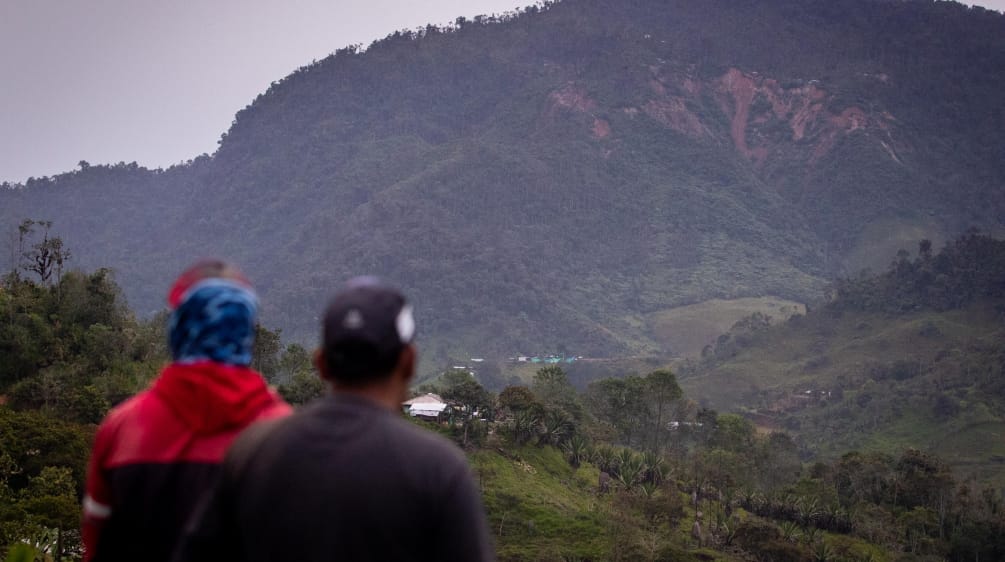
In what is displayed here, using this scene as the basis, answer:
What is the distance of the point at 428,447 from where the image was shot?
2.17 meters

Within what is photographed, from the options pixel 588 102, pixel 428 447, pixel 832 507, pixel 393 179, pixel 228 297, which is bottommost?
pixel 832 507

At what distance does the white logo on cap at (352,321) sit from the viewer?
224 cm

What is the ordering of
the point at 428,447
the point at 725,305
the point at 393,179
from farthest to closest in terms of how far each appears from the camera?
1. the point at 393,179
2. the point at 725,305
3. the point at 428,447

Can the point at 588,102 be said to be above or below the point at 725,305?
above

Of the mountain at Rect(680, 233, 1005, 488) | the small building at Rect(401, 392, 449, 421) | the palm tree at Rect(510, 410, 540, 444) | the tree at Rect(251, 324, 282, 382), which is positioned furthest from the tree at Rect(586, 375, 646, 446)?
the tree at Rect(251, 324, 282, 382)

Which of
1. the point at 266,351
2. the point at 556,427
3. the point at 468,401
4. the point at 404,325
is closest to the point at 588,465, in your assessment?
the point at 556,427

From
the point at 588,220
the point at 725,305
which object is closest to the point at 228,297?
the point at 725,305

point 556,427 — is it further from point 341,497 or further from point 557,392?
point 341,497

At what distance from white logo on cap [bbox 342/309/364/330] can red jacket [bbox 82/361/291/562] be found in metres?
0.39

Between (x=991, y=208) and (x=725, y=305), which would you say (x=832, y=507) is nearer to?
(x=725, y=305)

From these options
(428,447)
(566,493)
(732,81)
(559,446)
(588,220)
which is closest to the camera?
(428,447)

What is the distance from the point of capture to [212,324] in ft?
8.26

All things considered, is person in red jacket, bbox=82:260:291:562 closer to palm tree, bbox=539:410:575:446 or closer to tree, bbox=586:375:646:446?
palm tree, bbox=539:410:575:446

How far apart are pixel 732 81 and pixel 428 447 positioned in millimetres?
193153
